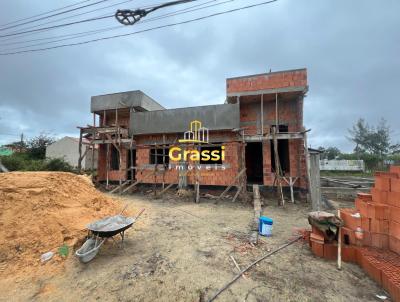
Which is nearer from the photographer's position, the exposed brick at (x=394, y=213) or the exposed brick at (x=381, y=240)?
the exposed brick at (x=394, y=213)

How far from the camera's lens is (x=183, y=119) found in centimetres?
1155

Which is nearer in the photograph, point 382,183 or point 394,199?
point 394,199

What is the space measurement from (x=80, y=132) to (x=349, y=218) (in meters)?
13.5

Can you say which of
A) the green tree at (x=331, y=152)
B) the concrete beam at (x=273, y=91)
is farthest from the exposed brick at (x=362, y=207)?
the green tree at (x=331, y=152)

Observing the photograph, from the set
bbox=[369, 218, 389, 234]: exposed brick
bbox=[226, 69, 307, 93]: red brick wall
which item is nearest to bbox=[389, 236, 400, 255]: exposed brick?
bbox=[369, 218, 389, 234]: exposed brick

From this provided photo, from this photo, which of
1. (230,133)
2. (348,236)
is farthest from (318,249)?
(230,133)

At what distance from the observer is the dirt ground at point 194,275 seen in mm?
3035

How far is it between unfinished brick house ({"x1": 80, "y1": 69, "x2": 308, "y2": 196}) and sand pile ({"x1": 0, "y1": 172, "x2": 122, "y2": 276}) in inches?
183

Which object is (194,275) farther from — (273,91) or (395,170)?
(273,91)

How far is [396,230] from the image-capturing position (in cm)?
355

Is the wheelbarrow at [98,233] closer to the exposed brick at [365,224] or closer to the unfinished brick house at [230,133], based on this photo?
the exposed brick at [365,224]

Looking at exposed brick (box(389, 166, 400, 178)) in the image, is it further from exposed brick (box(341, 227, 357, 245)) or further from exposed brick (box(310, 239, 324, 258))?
exposed brick (box(310, 239, 324, 258))

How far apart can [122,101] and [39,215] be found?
375 inches

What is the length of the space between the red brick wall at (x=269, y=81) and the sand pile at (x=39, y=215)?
821 centimetres
